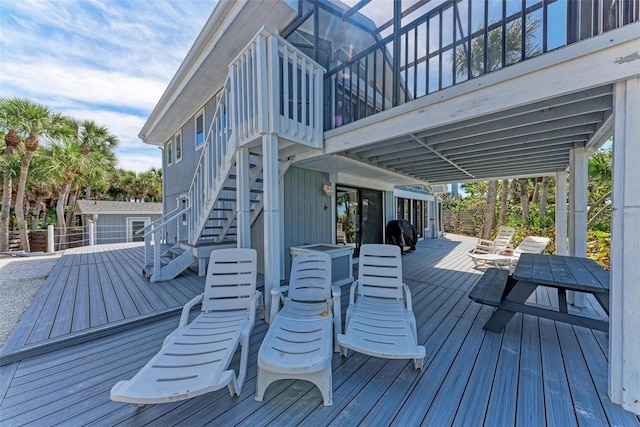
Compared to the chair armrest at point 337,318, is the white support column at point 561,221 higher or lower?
higher

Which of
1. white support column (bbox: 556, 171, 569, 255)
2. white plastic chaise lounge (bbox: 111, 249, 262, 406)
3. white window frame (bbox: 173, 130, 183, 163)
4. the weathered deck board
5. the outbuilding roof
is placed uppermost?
white window frame (bbox: 173, 130, 183, 163)

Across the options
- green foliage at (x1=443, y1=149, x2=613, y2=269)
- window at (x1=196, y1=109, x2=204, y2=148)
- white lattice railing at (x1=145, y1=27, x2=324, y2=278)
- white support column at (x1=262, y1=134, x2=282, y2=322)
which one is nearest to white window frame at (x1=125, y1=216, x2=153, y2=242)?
window at (x1=196, y1=109, x2=204, y2=148)

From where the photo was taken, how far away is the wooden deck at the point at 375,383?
175 centimetres

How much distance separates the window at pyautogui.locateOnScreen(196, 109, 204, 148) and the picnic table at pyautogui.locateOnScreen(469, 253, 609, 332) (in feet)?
23.9

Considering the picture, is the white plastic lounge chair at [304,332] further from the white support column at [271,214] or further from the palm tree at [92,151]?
the palm tree at [92,151]

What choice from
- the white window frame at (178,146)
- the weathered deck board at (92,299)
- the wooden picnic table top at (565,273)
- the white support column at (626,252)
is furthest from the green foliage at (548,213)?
the white window frame at (178,146)

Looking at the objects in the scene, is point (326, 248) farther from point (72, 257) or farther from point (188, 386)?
point (72, 257)

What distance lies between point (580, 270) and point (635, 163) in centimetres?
189

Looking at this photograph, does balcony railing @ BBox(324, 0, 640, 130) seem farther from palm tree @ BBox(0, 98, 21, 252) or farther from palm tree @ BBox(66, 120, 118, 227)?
palm tree @ BBox(66, 120, 118, 227)

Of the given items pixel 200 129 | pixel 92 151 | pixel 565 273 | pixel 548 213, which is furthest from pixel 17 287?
pixel 548 213

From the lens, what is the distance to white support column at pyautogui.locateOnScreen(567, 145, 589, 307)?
360 centimetres

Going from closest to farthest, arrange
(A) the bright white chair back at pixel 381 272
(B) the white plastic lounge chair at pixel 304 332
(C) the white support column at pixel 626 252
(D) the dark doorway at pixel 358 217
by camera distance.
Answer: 1. (C) the white support column at pixel 626 252
2. (B) the white plastic lounge chair at pixel 304 332
3. (A) the bright white chair back at pixel 381 272
4. (D) the dark doorway at pixel 358 217

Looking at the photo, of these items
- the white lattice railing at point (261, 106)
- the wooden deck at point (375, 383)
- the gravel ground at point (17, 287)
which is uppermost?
the white lattice railing at point (261, 106)

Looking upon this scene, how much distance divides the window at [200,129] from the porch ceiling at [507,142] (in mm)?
4821
